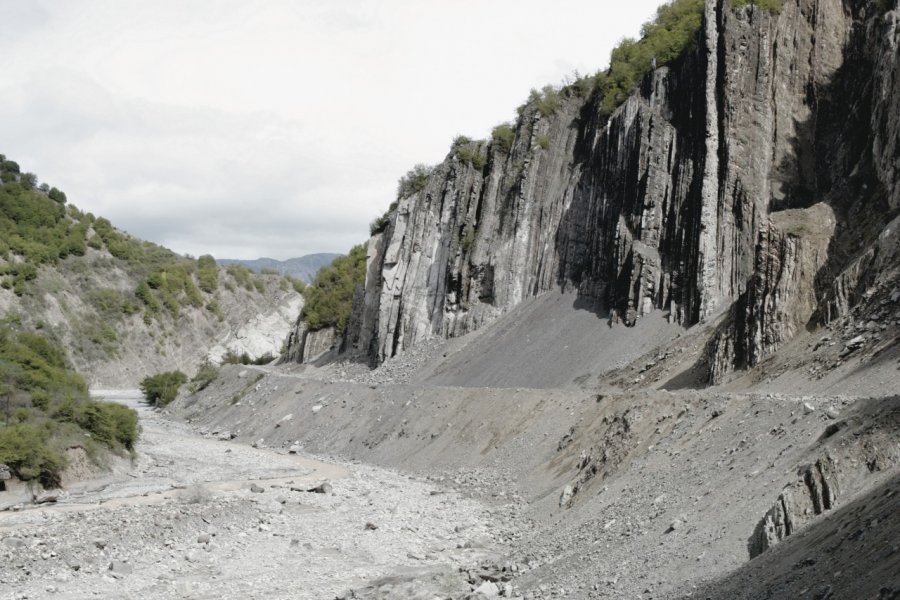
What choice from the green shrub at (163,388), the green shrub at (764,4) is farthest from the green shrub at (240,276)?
the green shrub at (764,4)

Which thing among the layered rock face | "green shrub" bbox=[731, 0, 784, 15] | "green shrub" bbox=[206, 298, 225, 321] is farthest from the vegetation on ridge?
"green shrub" bbox=[206, 298, 225, 321]

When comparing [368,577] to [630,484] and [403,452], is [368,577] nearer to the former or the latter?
[630,484]

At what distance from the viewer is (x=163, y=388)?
93062 millimetres

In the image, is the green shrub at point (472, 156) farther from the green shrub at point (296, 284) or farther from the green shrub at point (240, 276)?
the green shrub at point (240, 276)

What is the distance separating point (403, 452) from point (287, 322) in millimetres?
89051

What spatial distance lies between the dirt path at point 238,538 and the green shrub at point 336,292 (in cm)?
4457

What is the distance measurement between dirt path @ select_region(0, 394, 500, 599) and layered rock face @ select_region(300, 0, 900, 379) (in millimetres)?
13050

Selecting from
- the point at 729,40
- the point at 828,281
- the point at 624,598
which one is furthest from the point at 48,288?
the point at 624,598

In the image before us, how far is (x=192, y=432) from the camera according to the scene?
6619 cm

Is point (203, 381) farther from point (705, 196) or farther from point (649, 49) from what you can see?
point (705, 196)

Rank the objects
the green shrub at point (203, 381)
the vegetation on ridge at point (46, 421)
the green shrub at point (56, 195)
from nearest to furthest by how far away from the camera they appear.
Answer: the vegetation on ridge at point (46, 421) → the green shrub at point (203, 381) → the green shrub at point (56, 195)

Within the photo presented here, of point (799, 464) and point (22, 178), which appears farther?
point (22, 178)

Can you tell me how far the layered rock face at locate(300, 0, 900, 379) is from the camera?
113 feet

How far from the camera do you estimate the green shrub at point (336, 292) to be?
83.9 m
